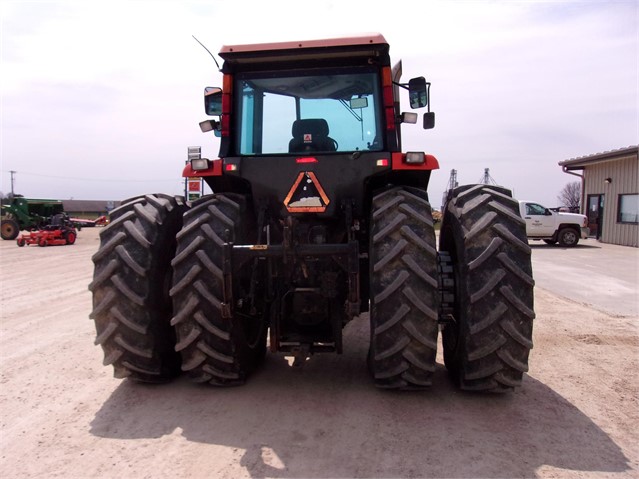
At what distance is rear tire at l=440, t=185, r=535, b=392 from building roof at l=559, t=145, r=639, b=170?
63.9 feet

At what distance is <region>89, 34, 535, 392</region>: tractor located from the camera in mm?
3834

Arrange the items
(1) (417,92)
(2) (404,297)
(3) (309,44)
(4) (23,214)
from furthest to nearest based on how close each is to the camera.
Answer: (4) (23,214), (1) (417,92), (3) (309,44), (2) (404,297)

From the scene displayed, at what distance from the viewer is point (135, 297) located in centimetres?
407

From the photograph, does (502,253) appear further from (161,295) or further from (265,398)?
(161,295)

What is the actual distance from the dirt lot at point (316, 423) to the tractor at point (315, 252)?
257mm

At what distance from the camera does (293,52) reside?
14.3 feet

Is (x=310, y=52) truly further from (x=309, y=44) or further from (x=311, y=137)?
(x=311, y=137)

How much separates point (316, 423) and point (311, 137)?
2424 millimetres

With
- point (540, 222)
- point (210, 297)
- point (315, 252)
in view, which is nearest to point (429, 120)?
point (315, 252)

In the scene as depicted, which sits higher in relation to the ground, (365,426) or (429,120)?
(429,120)

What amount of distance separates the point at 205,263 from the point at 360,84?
209 centimetres

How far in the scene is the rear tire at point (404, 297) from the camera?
3773mm

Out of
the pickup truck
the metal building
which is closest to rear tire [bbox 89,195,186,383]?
the pickup truck

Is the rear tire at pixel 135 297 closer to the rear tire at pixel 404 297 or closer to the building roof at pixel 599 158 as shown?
the rear tire at pixel 404 297
